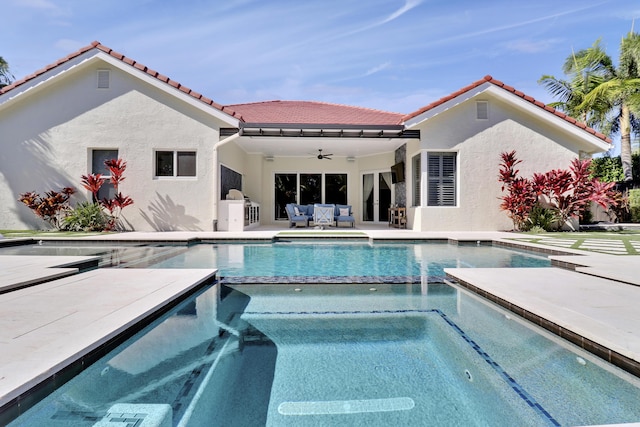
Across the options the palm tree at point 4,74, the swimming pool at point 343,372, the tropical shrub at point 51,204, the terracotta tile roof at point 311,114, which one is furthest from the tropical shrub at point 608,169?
the palm tree at point 4,74

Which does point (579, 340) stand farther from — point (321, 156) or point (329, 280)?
point (321, 156)

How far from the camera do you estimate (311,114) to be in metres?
14.5

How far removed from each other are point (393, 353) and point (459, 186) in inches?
398

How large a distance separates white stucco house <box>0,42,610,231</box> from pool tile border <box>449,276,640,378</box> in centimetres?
851

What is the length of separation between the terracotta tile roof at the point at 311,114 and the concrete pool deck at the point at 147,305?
8.35m

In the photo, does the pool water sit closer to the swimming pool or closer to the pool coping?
the pool coping

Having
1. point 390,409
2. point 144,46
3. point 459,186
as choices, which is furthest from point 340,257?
point 144,46

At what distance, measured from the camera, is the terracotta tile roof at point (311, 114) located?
1276 centimetres

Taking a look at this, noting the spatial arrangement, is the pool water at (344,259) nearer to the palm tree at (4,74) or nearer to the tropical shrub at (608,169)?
the tropical shrub at (608,169)

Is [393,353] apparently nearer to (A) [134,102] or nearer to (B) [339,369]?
(B) [339,369]

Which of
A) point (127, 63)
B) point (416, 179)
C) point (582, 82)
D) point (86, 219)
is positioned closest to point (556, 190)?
point (416, 179)

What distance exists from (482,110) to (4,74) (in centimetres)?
2811

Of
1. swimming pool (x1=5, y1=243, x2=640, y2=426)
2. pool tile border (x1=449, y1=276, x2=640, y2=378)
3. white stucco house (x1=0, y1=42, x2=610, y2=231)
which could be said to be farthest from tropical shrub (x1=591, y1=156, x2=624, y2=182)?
swimming pool (x1=5, y1=243, x2=640, y2=426)

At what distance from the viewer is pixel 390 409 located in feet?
6.24
